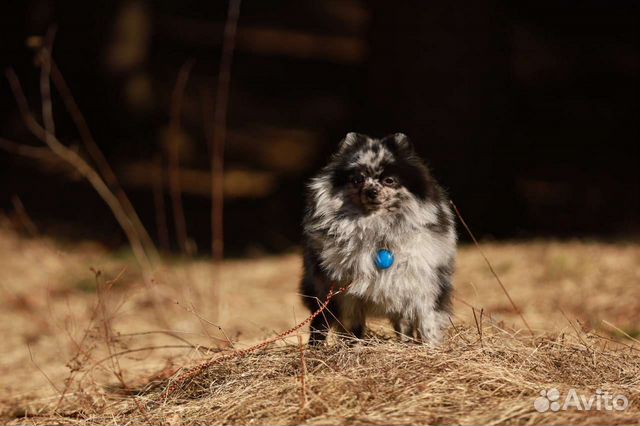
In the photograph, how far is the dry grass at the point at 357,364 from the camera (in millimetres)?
3229

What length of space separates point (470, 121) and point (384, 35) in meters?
1.27

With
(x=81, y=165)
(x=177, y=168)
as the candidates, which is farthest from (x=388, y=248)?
(x=177, y=168)

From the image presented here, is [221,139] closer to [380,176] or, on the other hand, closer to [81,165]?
[81,165]

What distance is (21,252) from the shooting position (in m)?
8.89

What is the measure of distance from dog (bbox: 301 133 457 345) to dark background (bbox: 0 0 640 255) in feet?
12.5

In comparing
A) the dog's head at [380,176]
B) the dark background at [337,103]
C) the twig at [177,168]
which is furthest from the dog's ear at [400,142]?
the dark background at [337,103]

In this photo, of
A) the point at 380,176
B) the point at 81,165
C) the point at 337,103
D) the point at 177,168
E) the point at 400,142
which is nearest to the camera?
the point at 380,176

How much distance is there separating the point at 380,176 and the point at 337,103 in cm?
1004

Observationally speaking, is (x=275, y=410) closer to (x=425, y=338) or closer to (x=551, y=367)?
(x=425, y=338)

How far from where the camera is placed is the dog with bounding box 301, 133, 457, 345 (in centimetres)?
380

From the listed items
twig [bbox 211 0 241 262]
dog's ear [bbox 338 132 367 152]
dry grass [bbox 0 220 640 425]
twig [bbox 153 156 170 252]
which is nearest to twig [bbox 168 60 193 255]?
twig [bbox 153 156 170 252]

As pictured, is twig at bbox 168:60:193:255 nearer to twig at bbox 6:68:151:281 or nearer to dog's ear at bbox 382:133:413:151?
twig at bbox 6:68:151:281

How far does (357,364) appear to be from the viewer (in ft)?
11.6

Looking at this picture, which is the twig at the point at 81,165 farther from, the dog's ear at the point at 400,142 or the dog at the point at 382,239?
the dog's ear at the point at 400,142
